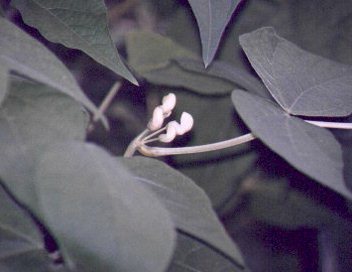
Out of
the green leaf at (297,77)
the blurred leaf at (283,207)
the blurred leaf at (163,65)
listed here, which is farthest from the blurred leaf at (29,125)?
the blurred leaf at (283,207)

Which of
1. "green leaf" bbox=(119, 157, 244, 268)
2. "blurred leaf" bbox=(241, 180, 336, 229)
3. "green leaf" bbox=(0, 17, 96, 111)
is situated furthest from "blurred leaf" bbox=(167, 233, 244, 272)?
"blurred leaf" bbox=(241, 180, 336, 229)

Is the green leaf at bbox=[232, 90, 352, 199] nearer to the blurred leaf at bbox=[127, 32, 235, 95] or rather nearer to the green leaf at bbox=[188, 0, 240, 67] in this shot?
the green leaf at bbox=[188, 0, 240, 67]

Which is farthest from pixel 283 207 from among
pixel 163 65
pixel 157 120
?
pixel 157 120

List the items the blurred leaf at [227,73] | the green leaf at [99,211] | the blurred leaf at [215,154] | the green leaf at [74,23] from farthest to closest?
Result: the blurred leaf at [215,154] → the blurred leaf at [227,73] → the green leaf at [74,23] → the green leaf at [99,211]

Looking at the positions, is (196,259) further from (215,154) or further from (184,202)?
(215,154)

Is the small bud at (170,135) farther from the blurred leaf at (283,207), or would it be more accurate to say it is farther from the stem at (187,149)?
the blurred leaf at (283,207)
